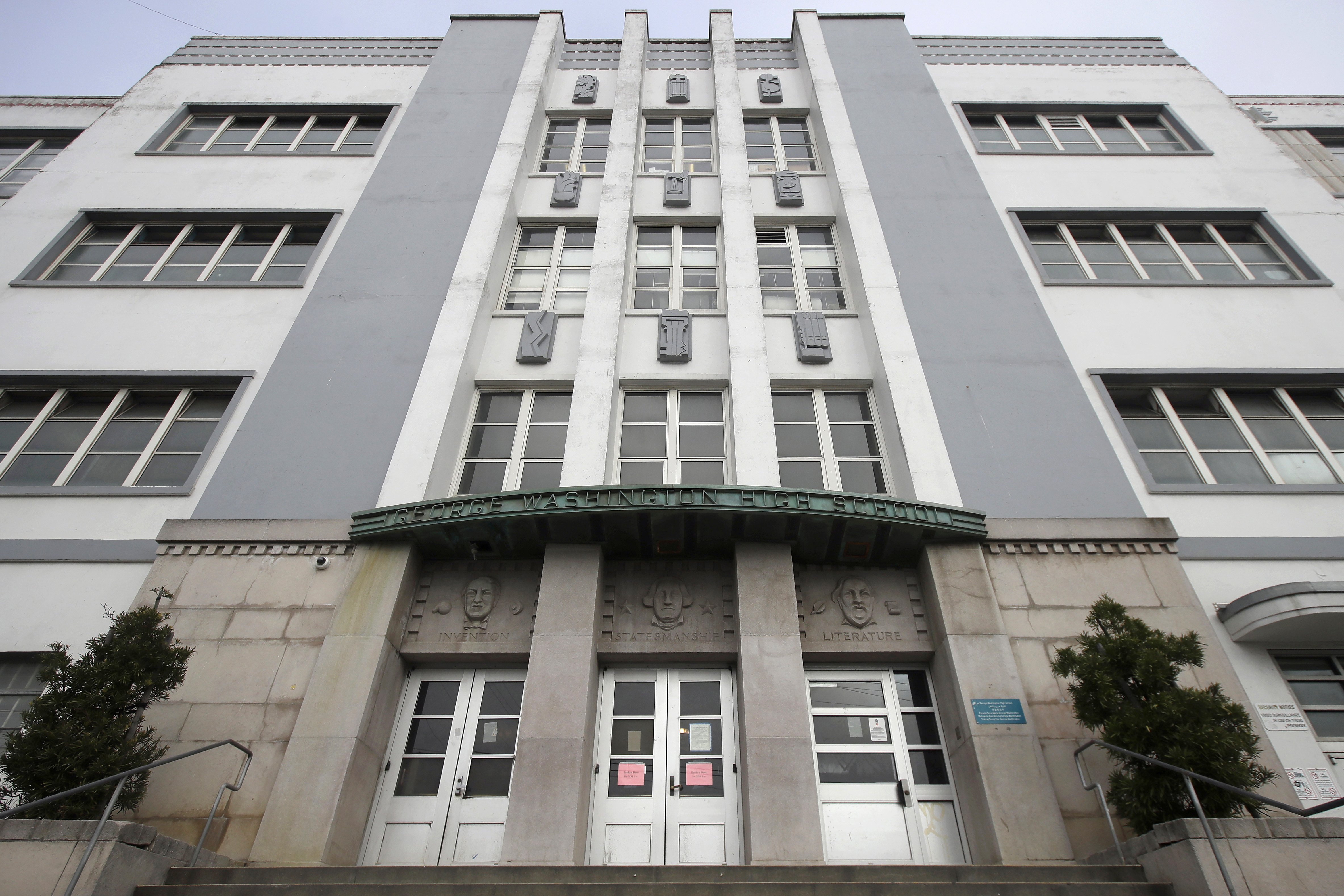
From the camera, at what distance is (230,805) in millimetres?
8094

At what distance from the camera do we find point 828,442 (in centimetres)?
1193

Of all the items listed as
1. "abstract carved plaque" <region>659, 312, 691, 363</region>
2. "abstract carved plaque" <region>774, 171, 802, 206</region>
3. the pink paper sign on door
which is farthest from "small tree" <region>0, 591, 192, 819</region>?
"abstract carved plaque" <region>774, 171, 802, 206</region>

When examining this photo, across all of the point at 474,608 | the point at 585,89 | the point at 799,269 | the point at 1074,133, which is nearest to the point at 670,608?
the point at 474,608

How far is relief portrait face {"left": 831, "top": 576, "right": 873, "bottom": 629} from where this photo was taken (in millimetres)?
9742

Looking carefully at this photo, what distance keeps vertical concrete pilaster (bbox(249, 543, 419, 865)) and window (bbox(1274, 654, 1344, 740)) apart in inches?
439

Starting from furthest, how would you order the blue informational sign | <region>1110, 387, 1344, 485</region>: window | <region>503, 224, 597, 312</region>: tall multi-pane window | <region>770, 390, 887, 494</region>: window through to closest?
<region>503, 224, 597, 312</region>: tall multi-pane window < <region>770, 390, 887, 494</region>: window < <region>1110, 387, 1344, 485</region>: window < the blue informational sign

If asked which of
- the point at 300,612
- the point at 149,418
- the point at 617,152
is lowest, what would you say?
the point at 300,612

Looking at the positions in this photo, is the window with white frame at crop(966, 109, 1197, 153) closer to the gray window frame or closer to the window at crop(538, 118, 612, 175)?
the gray window frame

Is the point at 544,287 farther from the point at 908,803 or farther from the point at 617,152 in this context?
the point at 908,803

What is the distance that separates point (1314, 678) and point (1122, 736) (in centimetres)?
434

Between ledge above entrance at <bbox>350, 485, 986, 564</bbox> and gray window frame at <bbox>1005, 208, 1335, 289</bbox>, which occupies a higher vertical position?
gray window frame at <bbox>1005, 208, 1335, 289</bbox>

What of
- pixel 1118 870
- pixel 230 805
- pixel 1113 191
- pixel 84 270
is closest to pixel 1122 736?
pixel 1118 870

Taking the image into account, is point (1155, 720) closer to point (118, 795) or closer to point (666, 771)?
point (666, 771)

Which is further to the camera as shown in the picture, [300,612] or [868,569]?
[868,569]
